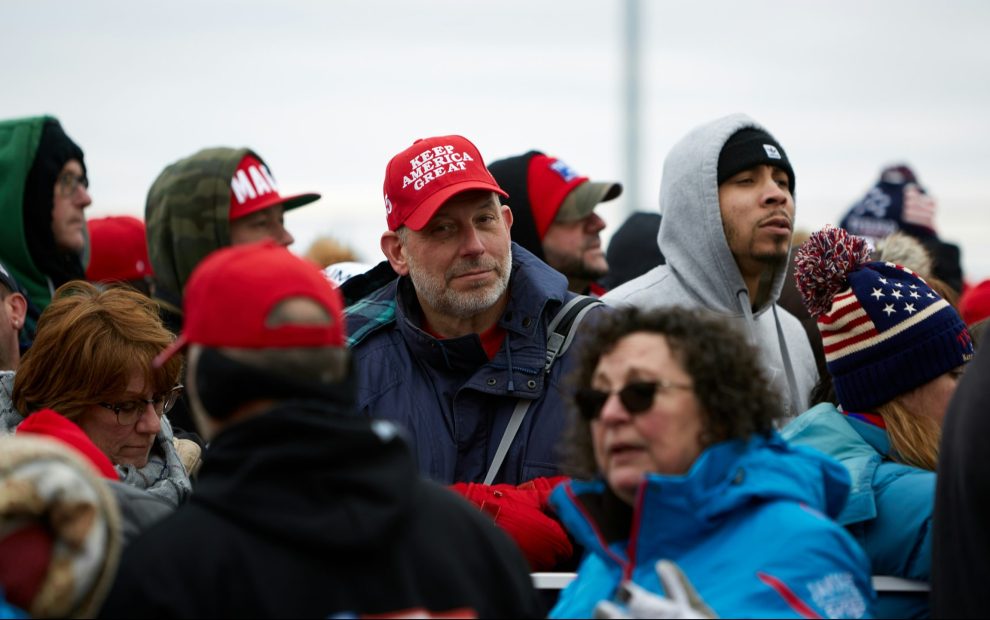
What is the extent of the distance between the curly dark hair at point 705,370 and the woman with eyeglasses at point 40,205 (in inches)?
121

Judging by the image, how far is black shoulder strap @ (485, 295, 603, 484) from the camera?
4.27 meters

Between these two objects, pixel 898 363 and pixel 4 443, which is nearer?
pixel 4 443

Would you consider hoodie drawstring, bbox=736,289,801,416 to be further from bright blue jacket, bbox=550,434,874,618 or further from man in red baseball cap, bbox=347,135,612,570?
bright blue jacket, bbox=550,434,874,618

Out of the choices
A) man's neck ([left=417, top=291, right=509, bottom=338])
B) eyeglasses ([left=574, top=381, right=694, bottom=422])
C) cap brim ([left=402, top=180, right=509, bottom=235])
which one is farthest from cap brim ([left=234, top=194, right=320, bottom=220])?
eyeglasses ([left=574, top=381, right=694, bottom=422])

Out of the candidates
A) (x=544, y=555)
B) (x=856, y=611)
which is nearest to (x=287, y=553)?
(x=856, y=611)

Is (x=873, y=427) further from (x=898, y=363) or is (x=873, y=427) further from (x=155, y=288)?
(x=155, y=288)

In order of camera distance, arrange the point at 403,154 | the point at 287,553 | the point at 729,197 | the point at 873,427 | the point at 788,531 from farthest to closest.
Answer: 1. the point at 729,197
2. the point at 403,154
3. the point at 873,427
4. the point at 788,531
5. the point at 287,553


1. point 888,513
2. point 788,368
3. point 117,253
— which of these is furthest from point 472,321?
point 117,253

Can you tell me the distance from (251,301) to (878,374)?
198cm

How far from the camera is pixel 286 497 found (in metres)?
2.38

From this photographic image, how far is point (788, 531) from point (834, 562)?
123mm

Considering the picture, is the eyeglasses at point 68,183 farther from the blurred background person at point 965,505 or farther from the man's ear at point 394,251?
the blurred background person at point 965,505

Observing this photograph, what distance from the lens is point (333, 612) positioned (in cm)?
239

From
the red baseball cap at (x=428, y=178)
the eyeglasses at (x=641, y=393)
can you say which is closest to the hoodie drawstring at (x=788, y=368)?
the red baseball cap at (x=428, y=178)
